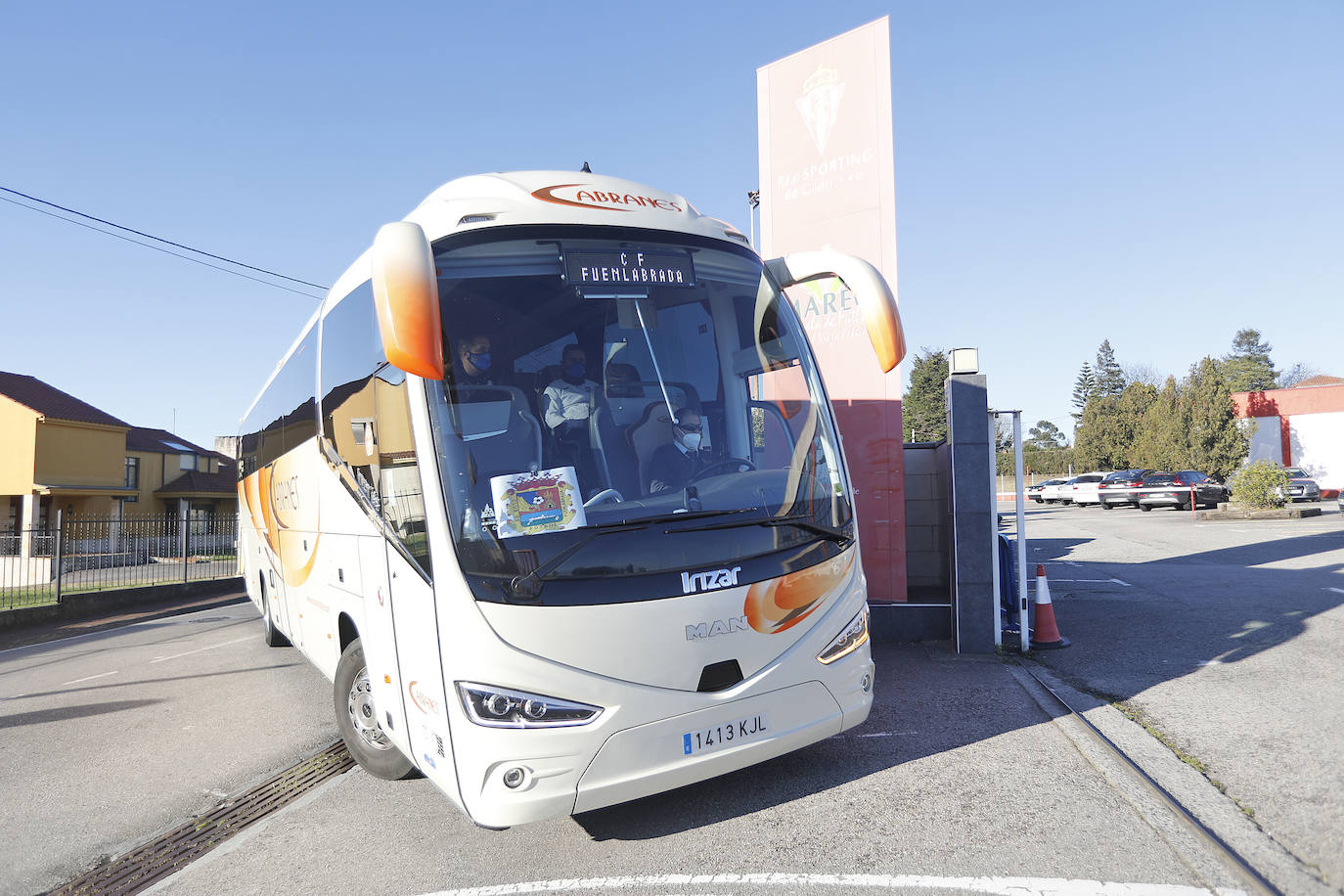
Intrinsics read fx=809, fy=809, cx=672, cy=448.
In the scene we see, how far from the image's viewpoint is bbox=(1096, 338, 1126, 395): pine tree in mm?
94375

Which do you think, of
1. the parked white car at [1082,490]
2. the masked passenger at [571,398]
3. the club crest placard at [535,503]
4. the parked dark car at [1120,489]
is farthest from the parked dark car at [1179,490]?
the club crest placard at [535,503]

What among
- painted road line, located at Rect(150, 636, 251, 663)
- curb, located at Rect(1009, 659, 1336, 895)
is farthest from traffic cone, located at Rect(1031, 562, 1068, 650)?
painted road line, located at Rect(150, 636, 251, 663)

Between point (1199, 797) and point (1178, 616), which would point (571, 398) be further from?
point (1178, 616)

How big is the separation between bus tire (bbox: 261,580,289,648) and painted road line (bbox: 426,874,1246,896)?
6.60 metres

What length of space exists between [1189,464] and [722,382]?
128 ft

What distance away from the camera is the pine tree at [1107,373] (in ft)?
310

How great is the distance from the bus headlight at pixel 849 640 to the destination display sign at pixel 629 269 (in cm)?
205

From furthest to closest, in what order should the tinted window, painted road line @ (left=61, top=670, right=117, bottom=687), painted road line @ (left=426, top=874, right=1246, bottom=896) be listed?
painted road line @ (left=61, top=670, right=117, bottom=687)
the tinted window
painted road line @ (left=426, top=874, right=1246, bottom=896)

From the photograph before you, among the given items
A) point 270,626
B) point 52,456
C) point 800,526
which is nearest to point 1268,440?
point 270,626

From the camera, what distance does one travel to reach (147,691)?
8211 millimetres

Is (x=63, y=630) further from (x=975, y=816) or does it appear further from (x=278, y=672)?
Result: (x=975, y=816)

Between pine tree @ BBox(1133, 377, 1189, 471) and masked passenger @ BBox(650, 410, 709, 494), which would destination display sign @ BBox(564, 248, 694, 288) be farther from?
pine tree @ BBox(1133, 377, 1189, 471)

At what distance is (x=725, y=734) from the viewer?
3758 mm

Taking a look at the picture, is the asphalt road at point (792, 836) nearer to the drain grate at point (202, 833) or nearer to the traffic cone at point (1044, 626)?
the drain grate at point (202, 833)
